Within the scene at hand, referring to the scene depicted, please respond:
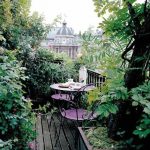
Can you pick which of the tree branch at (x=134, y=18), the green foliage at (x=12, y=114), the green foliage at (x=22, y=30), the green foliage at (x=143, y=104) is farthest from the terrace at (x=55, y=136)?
the green foliage at (x=22, y=30)

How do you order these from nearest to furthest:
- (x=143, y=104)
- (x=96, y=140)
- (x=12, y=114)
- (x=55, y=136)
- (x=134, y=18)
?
(x=143, y=104)
(x=134, y=18)
(x=96, y=140)
(x=12, y=114)
(x=55, y=136)

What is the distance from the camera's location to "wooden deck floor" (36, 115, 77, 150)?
11.5ft

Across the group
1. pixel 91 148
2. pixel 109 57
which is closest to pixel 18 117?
pixel 91 148

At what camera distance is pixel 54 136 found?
12.9 feet

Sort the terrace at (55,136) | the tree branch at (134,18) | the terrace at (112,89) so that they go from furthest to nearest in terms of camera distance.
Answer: the terrace at (55,136) → the tree branch at (134,18) → the terrace at (112,89)

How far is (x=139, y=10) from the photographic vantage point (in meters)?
1.48

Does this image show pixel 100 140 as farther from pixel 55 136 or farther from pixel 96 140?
pixel 55 136

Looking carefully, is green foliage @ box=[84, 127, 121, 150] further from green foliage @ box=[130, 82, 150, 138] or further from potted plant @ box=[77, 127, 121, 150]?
green foliage @ box=[130, 82, 150, 138]

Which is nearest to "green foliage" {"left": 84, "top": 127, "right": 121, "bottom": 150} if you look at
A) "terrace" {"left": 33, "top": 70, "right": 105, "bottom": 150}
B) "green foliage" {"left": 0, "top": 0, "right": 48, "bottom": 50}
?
"terrace" {"left": 33, "top": 70, "right": 105, "bottom": 150}

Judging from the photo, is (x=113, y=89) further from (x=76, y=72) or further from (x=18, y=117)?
(x=76, y=72)

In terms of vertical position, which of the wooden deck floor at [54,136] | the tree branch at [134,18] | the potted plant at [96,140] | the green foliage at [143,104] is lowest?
the wooden deck floor at [54,136]

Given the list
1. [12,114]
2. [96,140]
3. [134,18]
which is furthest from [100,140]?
[134,18]

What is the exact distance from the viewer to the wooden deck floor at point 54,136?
350 cm

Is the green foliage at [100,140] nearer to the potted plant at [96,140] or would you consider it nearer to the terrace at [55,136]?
the potted plant at [96,140]
